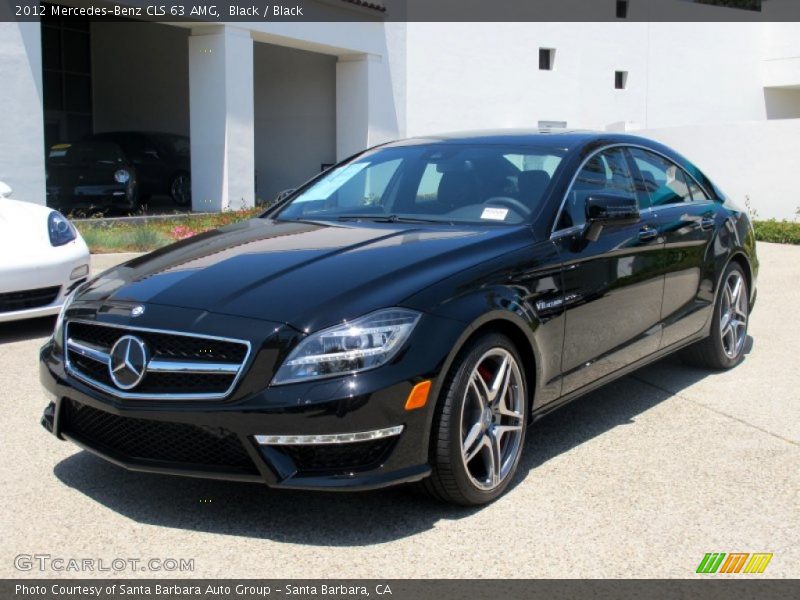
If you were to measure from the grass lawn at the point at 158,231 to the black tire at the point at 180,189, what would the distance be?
323 cm

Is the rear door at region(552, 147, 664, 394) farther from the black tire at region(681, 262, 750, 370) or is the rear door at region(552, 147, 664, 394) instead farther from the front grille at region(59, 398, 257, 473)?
the front grille at region(59, 398, 257, 473)

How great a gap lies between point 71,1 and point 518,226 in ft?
40.7

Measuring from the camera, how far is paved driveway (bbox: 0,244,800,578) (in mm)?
3314

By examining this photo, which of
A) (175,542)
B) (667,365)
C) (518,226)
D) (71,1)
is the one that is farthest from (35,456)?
(71,1)

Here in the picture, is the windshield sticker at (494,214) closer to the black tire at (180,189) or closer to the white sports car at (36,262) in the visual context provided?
the white sports car at (36,262)

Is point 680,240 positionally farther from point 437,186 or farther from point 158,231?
point 158,231

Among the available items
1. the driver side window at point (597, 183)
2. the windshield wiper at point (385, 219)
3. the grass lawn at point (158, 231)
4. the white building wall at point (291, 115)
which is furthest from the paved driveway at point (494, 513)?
the white building wall at point (291, 115)

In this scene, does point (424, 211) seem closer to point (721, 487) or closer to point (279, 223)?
point (279, 223)

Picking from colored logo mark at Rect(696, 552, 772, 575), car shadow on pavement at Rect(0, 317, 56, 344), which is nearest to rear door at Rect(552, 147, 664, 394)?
colored logo mark at Rect(696, 552, 772, 575)

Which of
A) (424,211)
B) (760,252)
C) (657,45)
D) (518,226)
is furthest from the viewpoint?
(657,45)

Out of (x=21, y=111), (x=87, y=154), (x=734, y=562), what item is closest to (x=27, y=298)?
(x=734, y=562)

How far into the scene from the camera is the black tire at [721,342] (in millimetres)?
5859

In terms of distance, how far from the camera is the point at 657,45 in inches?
1043

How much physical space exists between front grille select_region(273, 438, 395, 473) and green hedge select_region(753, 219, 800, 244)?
12277 mm
